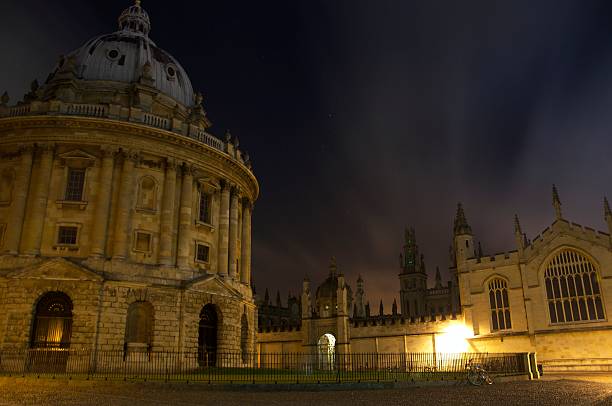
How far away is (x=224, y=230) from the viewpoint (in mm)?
38594

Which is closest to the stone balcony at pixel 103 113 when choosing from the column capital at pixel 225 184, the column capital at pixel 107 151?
the column capital at pixel 107 151

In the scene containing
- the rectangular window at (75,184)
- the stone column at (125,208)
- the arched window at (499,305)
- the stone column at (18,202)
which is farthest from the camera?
the arched window at (499,305)

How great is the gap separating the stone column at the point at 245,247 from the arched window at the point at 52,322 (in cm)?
1425

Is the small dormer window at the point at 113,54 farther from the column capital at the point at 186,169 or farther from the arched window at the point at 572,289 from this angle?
the arched window at the point at 572,289

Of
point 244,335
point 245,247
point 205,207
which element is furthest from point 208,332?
point 245,247

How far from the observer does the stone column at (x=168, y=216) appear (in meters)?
33.8

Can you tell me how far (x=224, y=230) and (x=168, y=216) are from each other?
5.13 meters

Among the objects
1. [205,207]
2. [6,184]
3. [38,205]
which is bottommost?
[38,205]

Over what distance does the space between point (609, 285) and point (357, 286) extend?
49646 mm

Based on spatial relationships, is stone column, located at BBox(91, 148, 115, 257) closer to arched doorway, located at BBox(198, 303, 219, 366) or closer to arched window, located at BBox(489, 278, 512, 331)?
arched doorway, located at BBox(198, 303, 219, 366)

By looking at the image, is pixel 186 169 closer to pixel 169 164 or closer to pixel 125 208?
→ pixel 169 164

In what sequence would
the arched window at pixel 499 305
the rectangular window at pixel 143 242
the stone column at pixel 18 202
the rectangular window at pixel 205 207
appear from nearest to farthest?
the stone column at pixel 18 202 → the rectangular window at pixel 143 242 → the rectangular window at pixel 205 207 → the arched window at pixel 499 305

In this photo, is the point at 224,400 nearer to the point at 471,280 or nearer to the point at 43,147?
the point at 43,147

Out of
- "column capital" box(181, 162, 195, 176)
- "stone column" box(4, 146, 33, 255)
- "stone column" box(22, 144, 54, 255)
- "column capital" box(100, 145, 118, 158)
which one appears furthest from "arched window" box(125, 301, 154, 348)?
"column capital" box(100, 145, 118, 158)
